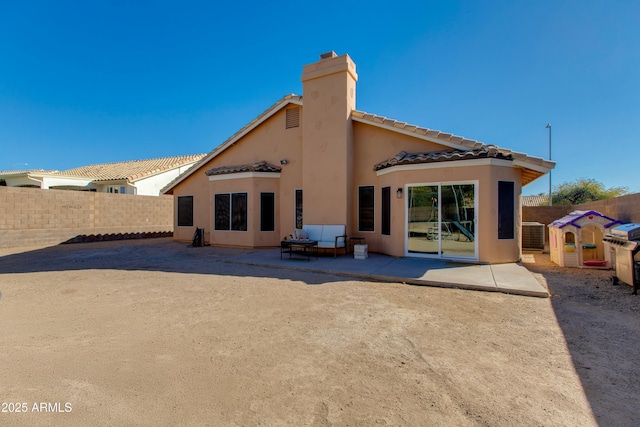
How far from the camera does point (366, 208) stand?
11391 mm

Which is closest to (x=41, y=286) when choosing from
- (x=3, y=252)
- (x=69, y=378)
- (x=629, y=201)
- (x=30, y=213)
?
(x=69, y=378)

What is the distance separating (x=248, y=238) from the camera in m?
13.1

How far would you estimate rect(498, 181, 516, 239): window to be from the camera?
355 inches

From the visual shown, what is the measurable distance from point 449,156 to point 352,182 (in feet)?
12.1

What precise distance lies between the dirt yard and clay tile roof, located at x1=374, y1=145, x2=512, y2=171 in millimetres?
4156

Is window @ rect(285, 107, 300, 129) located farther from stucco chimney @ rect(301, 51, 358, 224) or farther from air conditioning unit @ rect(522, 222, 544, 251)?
air conditioning unit @ rect(522, 222, 544, 251)

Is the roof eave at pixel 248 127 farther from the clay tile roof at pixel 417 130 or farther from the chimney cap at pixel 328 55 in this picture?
the clay tile roof at pixel 417 130

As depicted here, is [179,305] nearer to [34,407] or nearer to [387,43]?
[34,407]

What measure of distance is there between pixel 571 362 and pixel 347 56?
10.9m

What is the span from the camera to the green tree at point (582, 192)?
97.7ft

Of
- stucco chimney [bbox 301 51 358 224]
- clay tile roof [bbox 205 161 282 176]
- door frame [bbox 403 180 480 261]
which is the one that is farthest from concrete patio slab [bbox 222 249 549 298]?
clay tile roof [bbox 205 161 282 176]

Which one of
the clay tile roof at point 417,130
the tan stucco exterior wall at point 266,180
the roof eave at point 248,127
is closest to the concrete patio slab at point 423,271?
the tan stucco exterior wall at point 266,180

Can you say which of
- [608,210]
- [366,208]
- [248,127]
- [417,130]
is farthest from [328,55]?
[608,210]

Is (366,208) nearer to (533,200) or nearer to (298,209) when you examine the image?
(298,209)
